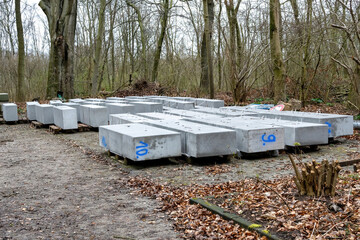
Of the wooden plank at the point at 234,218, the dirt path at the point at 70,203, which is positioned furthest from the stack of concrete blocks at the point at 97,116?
the wooden plank at the point at 234,218

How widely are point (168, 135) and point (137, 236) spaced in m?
3.87

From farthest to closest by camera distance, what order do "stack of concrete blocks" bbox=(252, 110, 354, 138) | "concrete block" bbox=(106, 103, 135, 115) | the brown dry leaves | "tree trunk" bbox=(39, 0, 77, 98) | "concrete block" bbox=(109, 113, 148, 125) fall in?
"tree trunk" bbox=(39, 0, 77, 98) < "concrete block" bbox=(106, 103, 135, 115) < "concrete block" bbox=(109, 113, 148, 125) < "stack of concrete blocks" bbox=(252, 110, 354, 138) < the brown dry leaves

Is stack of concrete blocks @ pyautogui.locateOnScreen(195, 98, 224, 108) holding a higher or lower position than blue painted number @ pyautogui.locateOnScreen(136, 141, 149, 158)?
higher

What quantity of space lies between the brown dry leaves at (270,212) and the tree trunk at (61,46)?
63.0 feet

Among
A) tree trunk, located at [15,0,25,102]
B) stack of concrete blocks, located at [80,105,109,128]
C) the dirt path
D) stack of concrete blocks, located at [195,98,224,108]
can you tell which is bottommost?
the dirt path

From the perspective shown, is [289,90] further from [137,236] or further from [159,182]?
[137,236]

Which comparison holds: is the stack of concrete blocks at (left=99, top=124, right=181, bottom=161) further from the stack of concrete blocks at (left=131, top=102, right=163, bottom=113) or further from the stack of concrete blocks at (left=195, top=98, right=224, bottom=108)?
the stack of concrete blocks at (left=195, top=98, right=224, bottom=108)

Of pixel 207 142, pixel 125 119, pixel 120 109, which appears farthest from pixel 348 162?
pixel 120 109

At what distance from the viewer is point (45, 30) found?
3856 centimetres

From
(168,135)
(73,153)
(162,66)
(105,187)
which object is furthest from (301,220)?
(162,66)

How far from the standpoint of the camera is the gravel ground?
5232mm

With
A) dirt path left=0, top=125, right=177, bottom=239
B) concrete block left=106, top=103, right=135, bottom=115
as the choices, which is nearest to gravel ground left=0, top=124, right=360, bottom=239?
dirt path left=0, top=125, right=177, bottom=239

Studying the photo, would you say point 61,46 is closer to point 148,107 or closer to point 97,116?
point 148,107

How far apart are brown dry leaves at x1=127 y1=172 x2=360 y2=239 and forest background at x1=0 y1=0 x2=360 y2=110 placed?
18.2 feet
